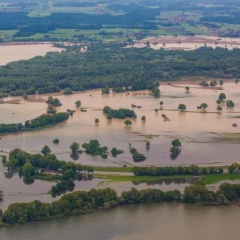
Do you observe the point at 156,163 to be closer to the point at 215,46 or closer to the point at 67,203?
the point at 67,203

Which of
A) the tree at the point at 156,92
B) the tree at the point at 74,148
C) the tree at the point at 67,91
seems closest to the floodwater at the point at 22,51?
the tree at the point at 67,91

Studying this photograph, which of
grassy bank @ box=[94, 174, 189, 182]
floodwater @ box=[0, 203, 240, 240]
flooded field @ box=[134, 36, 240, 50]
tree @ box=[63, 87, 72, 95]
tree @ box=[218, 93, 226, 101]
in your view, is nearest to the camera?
floodwater @ box=[0, 203, 240, 240]

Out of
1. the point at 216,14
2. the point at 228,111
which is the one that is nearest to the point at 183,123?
the point at 228,111

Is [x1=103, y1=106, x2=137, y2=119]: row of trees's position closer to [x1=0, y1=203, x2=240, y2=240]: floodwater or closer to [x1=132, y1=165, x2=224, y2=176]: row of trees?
[x1=132, y1=165, x2=224, y2=176]: row of trees

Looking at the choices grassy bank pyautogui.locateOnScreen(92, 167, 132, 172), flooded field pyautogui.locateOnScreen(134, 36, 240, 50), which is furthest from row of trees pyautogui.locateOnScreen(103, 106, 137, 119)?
flooded field pyautogui.locateOnScreen(134, 36, 240, 50)

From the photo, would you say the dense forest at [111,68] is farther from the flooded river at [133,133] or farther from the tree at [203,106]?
the tree at [203,106]

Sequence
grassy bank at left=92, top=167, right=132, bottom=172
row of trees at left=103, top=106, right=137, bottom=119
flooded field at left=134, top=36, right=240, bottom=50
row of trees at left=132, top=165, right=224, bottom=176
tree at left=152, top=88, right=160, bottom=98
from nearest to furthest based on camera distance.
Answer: row of trees at left=132, top=165, right=224, bottom=176 < grassy bank at left=92, top=167, right=132, bottom=172 < row of trees at left=103, top=106, right=137, bottom=119 < tree at left=152, top=88, right=160, bottom=98 < flooded field at left=134, top=36, right=240, bottom=50
